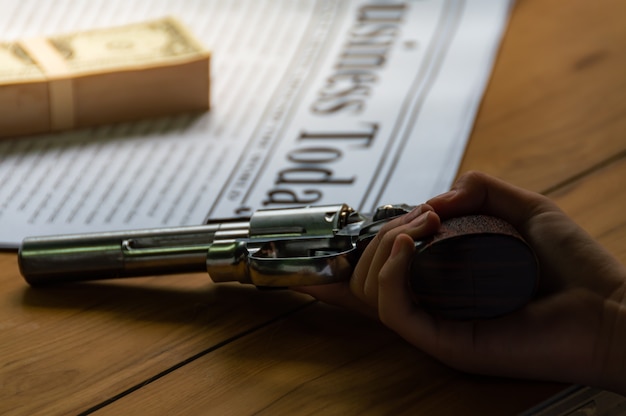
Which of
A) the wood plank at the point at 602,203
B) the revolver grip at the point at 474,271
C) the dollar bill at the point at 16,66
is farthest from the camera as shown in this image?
the dollar bill at the point at 16,66

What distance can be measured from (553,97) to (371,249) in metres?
0.36

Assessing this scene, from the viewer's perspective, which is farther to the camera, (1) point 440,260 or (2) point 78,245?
(2) point 78,245

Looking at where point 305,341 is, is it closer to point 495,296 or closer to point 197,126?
point 495,296

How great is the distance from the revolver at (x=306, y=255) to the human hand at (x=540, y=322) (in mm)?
12

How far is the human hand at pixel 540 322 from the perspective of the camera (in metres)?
0.48

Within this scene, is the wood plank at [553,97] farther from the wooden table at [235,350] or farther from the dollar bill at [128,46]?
the dollar bill at [128,46]

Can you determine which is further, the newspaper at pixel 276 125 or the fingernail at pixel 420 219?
the newspaper at pixel 276 125

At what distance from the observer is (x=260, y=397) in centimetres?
48

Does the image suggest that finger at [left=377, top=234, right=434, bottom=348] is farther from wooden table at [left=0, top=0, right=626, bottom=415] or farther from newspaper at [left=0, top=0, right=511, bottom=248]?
newspaper at [left=0, top=0, right=511, bottom=248]

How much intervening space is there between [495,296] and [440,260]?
34 mm

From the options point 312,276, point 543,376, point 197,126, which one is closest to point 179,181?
point 197,126

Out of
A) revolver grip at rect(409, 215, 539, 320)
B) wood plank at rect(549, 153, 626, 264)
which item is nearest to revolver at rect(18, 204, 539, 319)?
revolver grip at rect(409, 215, 539, 320)

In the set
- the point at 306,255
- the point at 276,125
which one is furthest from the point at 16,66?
the point at 306,255

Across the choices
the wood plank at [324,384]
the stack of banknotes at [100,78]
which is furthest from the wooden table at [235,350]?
the stack of banknotes at [100,78]
